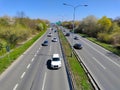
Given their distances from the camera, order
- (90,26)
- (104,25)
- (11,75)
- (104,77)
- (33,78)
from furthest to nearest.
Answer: (90,26) → (104,25) → (11,75) → (104,77) → (33,78)

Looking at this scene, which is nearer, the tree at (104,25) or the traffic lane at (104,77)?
the traffic lane at (104,77)

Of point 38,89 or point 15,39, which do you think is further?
point 15,39

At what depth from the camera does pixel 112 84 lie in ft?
64.0

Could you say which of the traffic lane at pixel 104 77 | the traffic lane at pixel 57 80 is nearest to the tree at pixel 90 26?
the traffic lane at pixel 104 77

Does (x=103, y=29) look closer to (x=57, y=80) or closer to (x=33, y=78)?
(x=57, y=80)

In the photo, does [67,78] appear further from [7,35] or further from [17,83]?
[7,35]

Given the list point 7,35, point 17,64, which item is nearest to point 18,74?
point 17,64

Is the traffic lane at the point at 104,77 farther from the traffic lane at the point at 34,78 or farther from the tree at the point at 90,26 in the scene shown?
the tree at the point at 90,26

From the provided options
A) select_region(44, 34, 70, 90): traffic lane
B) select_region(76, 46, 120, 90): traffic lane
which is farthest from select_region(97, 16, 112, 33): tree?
select_region(44, 34, 70, 90): traffic lane

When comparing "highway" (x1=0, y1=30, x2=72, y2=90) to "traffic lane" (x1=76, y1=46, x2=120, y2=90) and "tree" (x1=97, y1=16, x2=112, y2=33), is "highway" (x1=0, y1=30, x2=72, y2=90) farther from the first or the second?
"tree" (x1=97, y1=16, x2=112, y2=33)

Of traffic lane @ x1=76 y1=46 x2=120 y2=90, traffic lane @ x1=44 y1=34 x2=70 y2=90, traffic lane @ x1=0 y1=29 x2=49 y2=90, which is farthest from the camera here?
traffic lane @ x1=76 y1=46 x2=120 y2=90

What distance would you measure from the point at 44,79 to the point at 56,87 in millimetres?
2973

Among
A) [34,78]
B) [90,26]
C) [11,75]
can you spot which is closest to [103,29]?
[90,26]

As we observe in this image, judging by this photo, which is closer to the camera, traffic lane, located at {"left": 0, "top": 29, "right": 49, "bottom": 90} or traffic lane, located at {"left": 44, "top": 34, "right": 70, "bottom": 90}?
traffic lane, located at {"left": 44, "top": 34, "right": 70, "bottom": 90}
